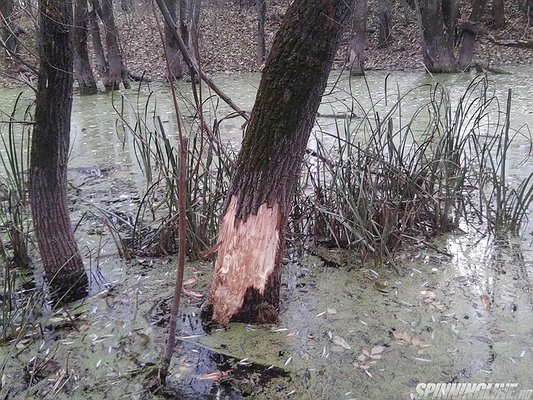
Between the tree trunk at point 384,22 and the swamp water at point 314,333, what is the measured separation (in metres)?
9.58

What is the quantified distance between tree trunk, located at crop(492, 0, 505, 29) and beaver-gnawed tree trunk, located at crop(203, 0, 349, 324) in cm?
1148

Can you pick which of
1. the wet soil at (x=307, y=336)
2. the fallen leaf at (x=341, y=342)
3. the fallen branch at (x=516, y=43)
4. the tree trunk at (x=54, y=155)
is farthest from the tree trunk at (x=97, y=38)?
the fallen branch at (x=516, y=43)

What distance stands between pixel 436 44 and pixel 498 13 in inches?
143

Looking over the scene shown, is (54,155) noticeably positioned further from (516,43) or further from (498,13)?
(498,13)

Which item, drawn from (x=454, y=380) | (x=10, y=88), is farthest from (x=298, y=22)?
(x=10, y=88)

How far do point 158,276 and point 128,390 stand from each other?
0.81 meters

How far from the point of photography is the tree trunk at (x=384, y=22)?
11312 millimetres

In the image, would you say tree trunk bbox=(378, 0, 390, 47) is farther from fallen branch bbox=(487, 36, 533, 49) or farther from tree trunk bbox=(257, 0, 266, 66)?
tree trunk bbox=(257, 0, 266, 66)

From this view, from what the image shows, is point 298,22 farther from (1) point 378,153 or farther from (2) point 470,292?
(2) point 470,292

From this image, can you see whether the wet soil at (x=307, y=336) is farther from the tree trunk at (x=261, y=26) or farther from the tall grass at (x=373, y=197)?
the tree trunk at (x=261, y=26)

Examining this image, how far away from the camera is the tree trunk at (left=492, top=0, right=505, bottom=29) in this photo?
1140 centimetres

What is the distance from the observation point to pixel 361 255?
8.48 feet

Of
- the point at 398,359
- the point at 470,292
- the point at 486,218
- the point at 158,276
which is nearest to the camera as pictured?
the point at 398,359

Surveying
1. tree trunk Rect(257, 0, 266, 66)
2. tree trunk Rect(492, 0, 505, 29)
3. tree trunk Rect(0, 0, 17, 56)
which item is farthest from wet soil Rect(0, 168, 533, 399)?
tree trunk Rect(492, 0, 505, 29)
